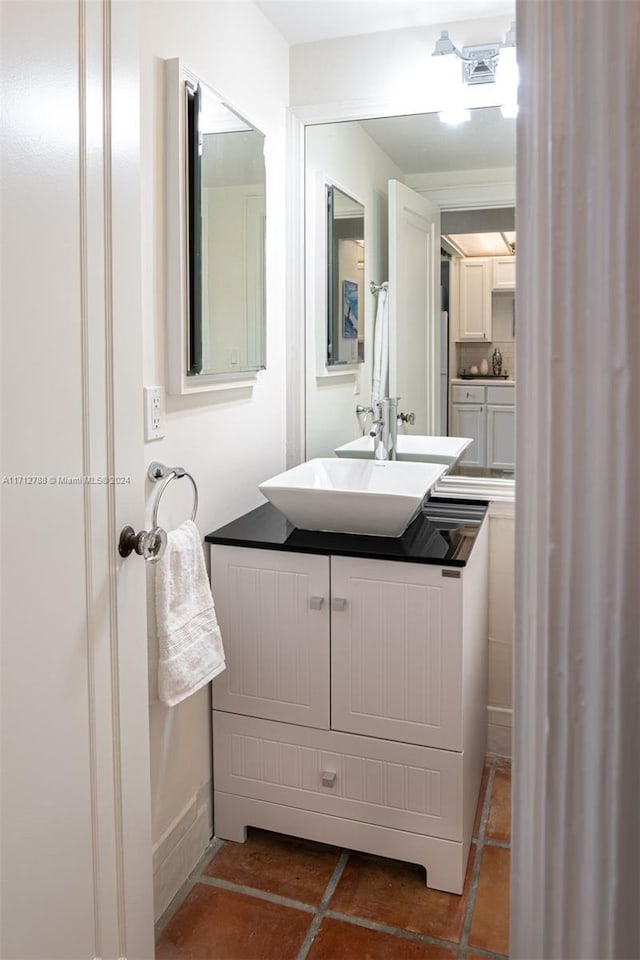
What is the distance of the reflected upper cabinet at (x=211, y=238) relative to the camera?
5.69 feet

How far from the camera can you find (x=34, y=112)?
1.08m

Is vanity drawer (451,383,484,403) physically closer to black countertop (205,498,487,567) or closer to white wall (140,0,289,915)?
black countertop (205,498,487,567)

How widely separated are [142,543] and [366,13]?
71.9 inches

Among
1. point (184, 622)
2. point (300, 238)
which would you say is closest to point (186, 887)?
point (184, 622)

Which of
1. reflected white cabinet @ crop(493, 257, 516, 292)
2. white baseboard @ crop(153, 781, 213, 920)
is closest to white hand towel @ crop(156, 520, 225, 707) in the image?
white baseboard @ crop(153, 781, 213, 920)

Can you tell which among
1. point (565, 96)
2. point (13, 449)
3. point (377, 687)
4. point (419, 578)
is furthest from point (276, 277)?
point (565, 96)

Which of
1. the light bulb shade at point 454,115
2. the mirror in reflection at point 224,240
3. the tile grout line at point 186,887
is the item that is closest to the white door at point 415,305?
the light bulb shade at point 454,115

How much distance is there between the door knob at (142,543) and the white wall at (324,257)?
1.21 m

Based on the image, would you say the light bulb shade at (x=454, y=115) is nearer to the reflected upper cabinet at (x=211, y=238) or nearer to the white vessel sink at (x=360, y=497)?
the reflected upper cabinet at (x=211, y=238)

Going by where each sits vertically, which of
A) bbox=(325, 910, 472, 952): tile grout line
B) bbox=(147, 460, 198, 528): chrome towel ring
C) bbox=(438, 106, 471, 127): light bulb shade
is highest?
bbox=(438, 106, 471, 127): light bulb shade

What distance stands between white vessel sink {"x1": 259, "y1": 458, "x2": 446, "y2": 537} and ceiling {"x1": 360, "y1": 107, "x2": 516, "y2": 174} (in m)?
0.97

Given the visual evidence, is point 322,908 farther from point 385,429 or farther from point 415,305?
point 415,305

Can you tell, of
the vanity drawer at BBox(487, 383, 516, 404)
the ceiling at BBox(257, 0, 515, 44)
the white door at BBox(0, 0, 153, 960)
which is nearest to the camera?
the white door at BBox(0, 0, 153, 960)

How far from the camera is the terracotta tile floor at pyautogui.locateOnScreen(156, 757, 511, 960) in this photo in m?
1.72
